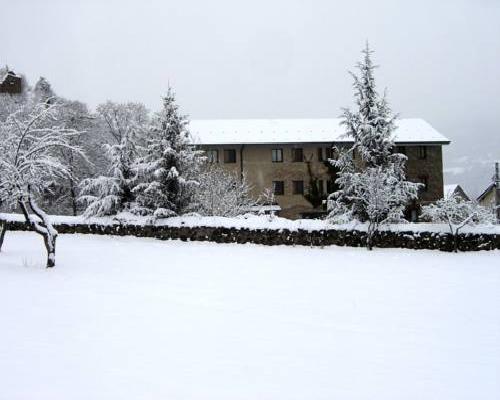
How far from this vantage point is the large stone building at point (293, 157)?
39.5 m

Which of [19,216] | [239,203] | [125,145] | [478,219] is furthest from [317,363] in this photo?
[19,216]

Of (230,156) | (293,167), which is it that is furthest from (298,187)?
(230,156)

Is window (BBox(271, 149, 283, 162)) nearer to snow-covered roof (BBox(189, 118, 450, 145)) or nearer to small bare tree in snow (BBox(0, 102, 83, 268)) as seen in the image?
snow-covered roof (BBox(189, 118, 450, 145))

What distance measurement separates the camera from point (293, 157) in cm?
4056

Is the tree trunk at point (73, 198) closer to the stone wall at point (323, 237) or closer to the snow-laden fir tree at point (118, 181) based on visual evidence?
the snow-laden fir tree at point (118, 181)

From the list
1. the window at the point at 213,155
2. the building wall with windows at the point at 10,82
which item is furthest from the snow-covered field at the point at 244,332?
the building wall with windows at the point at 10,82

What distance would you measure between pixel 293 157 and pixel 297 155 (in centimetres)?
40

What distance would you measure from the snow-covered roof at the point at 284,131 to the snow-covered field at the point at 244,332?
79.8ft

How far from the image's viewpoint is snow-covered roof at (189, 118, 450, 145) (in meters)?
39.1

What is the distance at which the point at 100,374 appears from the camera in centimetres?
634

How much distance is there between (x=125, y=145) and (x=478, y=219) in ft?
61.5

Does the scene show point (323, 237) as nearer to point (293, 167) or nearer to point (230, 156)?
point (293, 167)

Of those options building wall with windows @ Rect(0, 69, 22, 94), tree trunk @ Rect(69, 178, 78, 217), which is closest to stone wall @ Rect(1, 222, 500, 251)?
tree trunk @ Rect(69, 178, 78, 217)

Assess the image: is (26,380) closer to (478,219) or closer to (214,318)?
(214,318)
